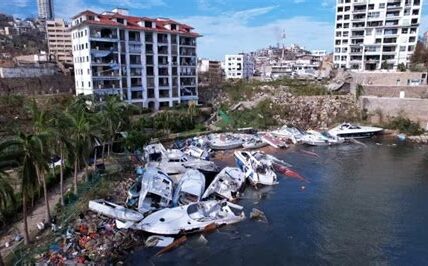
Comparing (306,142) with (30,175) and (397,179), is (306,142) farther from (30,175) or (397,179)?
(30,175)

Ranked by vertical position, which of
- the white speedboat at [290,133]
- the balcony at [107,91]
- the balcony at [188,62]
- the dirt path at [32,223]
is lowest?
the dirt path at [32,223]

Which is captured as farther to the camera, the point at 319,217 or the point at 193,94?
the point at 193,94

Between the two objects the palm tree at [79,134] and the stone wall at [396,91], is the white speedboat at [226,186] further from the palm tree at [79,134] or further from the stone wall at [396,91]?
the stone wall at [396,91]

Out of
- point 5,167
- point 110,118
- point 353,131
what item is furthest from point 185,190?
point 353,131

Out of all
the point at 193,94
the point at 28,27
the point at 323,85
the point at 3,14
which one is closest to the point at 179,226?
the point at 193,94

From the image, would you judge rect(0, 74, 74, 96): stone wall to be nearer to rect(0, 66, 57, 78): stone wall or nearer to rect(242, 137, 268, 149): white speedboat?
rect(0, 66, 57, 78): stone wall

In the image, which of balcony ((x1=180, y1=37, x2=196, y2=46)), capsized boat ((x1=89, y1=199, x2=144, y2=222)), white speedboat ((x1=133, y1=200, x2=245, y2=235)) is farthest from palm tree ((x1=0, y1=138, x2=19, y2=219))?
balcony ((x1=180, y1=37, x2=196, y2=46))

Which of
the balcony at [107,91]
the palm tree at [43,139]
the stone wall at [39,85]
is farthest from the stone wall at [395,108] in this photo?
the stone wall at [39,85]
